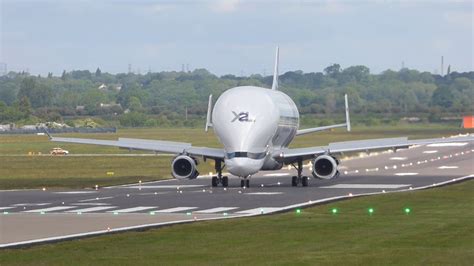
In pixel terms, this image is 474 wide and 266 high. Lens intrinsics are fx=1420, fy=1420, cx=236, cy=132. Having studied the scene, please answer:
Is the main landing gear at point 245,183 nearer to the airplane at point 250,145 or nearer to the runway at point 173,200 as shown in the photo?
the airplane at point 250,145

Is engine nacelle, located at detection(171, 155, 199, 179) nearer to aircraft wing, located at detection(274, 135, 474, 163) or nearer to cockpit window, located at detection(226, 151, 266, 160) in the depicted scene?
cockpit window, located at detection(226, 151, 266, 160)

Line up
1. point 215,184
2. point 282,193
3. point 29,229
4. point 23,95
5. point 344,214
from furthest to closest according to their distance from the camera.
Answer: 1. point 23,95
2. point 215,184
3. point 282,193
4. point 344,214
5. point 29,229

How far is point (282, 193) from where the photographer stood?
47.8 metres

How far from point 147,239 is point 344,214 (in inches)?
336

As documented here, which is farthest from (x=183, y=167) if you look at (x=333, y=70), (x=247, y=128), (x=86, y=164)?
(x=333, y=70)

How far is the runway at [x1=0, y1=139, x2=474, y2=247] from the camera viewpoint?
1300 inches

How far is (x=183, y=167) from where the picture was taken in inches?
2146

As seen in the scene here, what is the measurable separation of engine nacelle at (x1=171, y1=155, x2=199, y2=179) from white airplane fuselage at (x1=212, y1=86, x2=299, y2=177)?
1517mm

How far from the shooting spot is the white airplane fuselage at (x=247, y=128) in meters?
51.9

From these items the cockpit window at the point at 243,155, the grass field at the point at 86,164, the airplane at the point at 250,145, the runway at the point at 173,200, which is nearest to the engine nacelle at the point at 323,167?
the airplane at the point at 250,145

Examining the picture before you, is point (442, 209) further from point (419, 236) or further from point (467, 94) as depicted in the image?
point (467, 94)

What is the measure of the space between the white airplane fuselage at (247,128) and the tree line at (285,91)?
65.6m

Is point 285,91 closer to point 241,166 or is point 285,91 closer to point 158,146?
point 158,146

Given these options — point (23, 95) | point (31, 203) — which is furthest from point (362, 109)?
point (31, 203)
